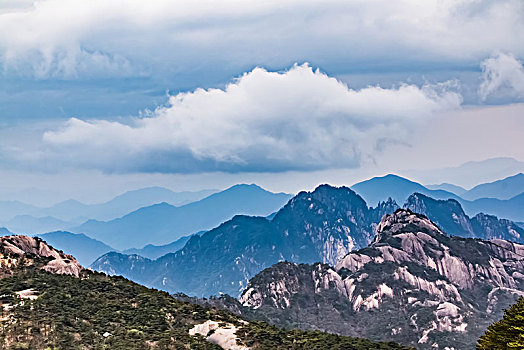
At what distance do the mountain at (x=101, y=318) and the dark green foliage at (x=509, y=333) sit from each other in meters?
29.3

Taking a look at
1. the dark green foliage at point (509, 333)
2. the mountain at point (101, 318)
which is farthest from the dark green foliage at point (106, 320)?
the dark green foliage at point (509, 333)

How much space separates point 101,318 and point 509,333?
7156 centimetres

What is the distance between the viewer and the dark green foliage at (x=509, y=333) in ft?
300

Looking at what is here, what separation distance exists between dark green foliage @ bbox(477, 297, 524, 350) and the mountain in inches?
1153

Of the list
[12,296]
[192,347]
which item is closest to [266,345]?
[192,347]

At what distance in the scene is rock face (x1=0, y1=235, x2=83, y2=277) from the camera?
450ft

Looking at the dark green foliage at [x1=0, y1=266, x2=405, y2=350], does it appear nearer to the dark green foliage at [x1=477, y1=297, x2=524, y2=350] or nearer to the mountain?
the mountain

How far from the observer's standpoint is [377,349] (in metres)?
124

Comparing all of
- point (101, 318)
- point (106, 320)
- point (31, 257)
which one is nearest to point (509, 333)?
point (106, 320)

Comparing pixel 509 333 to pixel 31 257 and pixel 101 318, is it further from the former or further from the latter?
pixel 31 257

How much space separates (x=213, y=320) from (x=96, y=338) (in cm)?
2577

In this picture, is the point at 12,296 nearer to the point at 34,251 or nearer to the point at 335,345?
the point at 34,251

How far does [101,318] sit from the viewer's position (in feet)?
400

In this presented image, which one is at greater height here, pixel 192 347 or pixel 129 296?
pixel 129 296
